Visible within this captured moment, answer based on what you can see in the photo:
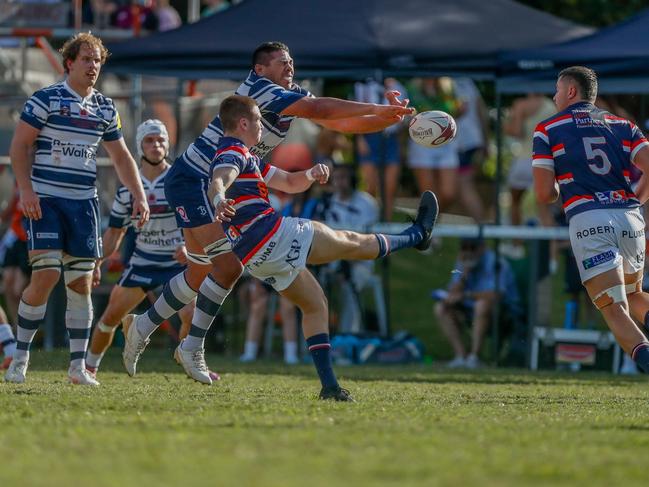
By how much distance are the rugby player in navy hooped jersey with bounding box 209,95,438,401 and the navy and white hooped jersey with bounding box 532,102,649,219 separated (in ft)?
4.53

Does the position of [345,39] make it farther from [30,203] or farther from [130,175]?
[30,203]

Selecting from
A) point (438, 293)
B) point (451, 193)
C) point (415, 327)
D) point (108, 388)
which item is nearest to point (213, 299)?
point (108, 388)

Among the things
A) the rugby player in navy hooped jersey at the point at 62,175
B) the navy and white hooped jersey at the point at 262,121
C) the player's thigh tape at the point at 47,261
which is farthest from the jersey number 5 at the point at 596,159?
the player's thigh tape at the point at 47,261

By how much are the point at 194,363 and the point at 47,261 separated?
1209 mm

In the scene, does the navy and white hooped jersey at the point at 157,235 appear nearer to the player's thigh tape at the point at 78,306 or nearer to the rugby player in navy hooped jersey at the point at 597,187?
the player's thigh tape at the point at 78,306

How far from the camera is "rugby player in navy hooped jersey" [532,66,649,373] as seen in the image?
Answer: 8.33 metres

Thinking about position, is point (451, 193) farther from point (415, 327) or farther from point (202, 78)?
point (202, 78)

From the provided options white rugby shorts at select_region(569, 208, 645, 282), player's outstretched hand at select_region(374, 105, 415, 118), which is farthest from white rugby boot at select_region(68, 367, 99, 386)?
white rugby shorts at select_region(569, 208, 645, 282)

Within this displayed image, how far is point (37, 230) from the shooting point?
866 cm

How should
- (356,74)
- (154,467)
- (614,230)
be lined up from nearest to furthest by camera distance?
(154,467), (614,230), (356,74)

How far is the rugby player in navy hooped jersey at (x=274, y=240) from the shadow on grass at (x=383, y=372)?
287 centimetres

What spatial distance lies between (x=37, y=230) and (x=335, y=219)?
18.7ft

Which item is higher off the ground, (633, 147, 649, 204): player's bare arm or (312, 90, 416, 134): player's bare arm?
(312, 90, 416, 134): player's bare arm

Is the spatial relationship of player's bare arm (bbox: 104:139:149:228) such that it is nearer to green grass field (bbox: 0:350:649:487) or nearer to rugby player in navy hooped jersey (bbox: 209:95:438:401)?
green grass field (bbox: 0:350:649:487)
